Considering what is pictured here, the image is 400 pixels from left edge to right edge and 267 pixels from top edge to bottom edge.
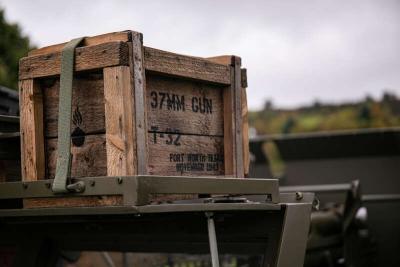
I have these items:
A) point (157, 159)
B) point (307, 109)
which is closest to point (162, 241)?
point (157, 159)

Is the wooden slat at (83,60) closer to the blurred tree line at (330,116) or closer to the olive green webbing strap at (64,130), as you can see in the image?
the olive green webbing strap at (64,130)

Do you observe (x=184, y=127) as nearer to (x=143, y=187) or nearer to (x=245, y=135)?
(x=245, y=135)

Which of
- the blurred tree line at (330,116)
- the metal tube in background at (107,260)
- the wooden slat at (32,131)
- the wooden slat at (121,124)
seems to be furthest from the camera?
the blurred tree line at (330,116)

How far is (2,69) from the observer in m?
7.84

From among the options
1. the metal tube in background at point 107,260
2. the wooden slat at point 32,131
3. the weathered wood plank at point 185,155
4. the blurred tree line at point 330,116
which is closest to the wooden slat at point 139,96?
the weathered wood plank at point 185,155

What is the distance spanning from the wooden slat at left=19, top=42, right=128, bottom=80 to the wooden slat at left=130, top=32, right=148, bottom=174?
4 centimetres

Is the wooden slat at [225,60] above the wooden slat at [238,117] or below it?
above

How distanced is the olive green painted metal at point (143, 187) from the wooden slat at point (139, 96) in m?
0.12

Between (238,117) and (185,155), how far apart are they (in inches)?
15.1

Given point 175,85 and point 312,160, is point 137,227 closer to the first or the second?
point 175,85

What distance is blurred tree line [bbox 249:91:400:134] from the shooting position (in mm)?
13352

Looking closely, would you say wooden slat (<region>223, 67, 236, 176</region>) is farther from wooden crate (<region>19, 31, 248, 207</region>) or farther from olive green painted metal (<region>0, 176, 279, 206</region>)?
olive green painted metal (<region>0, 176, 279, 206</region>)

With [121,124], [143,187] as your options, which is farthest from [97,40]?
[143,187]

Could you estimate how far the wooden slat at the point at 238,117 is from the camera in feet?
10.1
